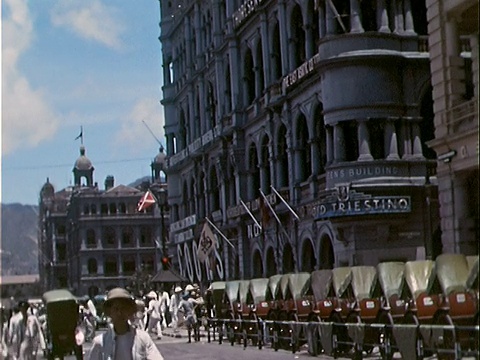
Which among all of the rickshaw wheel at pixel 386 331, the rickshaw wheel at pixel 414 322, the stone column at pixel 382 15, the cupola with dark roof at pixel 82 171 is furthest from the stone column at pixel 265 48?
the cupola with dark roof at pixel 82 171

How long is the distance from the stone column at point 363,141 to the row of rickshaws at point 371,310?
765 cm

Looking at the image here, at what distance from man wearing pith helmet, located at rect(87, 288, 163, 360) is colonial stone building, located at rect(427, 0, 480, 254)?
19.6 m

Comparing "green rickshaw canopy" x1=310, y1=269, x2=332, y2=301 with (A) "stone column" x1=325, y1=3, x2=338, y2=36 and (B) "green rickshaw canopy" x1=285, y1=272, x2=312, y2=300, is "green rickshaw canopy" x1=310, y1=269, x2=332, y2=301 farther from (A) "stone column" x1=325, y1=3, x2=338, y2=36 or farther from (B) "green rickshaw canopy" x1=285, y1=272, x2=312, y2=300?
(A) "stone column" x1=325, y1=3, x2=338, y2=36

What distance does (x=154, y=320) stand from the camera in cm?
4944

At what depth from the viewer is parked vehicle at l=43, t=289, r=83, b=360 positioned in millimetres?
27969

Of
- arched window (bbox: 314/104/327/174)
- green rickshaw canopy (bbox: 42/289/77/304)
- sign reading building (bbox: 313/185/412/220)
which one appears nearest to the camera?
green rickshaw canopy (bbox: 42/289/77/304)

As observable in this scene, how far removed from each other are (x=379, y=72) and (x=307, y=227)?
9238 millimetres

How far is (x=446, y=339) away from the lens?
21.2 meters

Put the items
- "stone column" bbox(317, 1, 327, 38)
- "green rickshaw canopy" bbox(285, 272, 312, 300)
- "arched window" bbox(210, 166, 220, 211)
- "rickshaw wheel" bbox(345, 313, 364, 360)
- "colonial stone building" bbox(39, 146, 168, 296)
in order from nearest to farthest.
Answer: "rickshaw wheel" bbox(345, 313, 364, 360) → "green rickshaw canopy" bbox(285, 272, 312, 300) → "stone column" bbox(317, 1, 327, 38) → "arched window" bbox(210, 166, 220, 211) → "colonial stone building" bbox(39, 146, 168, 296)

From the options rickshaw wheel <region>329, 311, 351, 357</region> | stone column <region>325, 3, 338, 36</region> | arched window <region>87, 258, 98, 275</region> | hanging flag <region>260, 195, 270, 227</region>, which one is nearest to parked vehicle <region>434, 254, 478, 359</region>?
rickshaw wheel <region>329, 311, 351, 357</region>

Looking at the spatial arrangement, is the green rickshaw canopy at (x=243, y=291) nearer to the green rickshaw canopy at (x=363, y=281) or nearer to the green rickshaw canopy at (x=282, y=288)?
the green rickshaw canopy at (x=282, y=288)

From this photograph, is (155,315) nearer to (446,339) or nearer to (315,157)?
(315,157)

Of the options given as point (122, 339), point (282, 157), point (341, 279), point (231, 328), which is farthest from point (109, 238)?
point (122, 339)

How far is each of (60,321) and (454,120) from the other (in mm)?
11053
